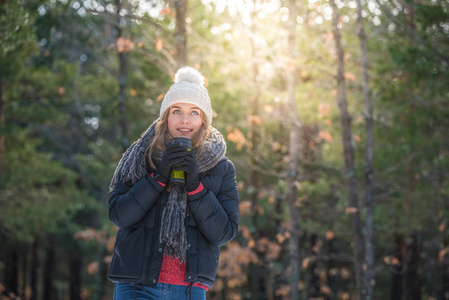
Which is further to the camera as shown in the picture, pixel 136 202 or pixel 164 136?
pixel 164 136

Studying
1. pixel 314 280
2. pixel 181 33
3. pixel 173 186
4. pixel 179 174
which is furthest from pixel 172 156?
pixel 314 280

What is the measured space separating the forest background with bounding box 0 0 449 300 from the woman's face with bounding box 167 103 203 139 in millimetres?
6560

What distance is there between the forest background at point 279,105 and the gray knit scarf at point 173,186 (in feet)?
21.6

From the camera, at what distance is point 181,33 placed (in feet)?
31.4

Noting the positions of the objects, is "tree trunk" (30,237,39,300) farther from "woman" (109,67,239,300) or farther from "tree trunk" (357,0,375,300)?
"woman" (109,67,239,300)

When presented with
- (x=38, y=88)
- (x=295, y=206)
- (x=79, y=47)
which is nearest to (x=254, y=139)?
(x=295, y=206)

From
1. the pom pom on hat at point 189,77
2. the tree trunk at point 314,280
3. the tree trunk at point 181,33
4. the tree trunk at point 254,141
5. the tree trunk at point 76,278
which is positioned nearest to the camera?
the pom pom on hat at point 189,77

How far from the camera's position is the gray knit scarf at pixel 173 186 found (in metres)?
2.72

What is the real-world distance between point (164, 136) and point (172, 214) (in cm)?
49

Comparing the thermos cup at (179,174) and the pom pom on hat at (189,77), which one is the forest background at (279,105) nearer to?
the pom pom on hat at (189,77)

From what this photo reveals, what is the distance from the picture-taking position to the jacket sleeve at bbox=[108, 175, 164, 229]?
2682mm

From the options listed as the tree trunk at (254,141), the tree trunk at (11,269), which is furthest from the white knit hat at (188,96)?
the tree trunk at (11,269)

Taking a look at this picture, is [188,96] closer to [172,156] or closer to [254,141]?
[172,156]

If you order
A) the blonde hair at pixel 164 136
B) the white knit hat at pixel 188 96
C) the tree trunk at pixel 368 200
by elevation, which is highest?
the tree trunk at pixel 368 200
